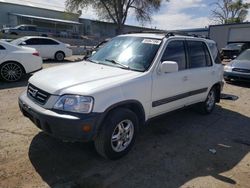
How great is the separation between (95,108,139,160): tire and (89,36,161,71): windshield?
835 millimetres

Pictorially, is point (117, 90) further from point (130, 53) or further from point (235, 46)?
point (235, 46)

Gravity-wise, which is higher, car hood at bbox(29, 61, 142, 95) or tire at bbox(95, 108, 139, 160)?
car hood at bbox(29, 61, 142, 95)

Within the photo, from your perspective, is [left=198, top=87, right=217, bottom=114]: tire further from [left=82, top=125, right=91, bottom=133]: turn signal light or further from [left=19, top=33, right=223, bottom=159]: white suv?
[left=82, top=125, right=91, bottom=133]: turn signal light

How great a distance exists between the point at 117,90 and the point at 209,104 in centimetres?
343

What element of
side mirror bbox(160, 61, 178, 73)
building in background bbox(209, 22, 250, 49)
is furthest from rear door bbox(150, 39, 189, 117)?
building in background bbox(209, 22, 250, 49)

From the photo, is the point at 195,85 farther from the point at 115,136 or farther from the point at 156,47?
the point at 115,136

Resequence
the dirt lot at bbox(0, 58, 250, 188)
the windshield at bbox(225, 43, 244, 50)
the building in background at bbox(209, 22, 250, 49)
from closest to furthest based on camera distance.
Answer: the dirt lot at bbox(0, 58, 250, 188) → the windshield at bbox(225, 43, 244, 50) → the building in background at bbox(209, 22, 250, 49)

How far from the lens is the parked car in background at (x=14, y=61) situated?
8125 mm

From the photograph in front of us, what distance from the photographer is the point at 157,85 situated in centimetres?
402

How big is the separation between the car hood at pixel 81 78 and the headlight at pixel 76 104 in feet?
0.25

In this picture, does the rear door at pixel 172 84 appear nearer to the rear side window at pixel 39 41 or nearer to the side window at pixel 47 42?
the rear side window at pixel 39 41

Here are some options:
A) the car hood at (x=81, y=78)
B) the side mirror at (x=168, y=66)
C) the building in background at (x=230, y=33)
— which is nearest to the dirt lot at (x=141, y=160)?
the car hood at (x=81, y=78)

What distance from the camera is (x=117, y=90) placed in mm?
3385

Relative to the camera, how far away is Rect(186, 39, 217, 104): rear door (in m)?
4.96
